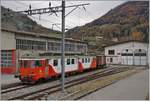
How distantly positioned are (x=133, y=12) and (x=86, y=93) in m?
118

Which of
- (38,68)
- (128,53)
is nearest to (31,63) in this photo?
(38,68)

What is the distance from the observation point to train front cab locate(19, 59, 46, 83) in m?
25.0

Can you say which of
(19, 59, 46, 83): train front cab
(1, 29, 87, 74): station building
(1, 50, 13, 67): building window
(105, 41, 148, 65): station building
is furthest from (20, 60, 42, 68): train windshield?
(105, 41, 148, 65): station building

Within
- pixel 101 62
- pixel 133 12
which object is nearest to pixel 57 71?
pixel 101 62

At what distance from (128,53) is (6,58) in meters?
35.2

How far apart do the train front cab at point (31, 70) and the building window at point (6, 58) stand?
46.5 ft

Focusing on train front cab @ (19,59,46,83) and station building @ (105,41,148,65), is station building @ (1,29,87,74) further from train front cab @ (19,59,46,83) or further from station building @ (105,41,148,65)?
station building @ (105,41,148,65)

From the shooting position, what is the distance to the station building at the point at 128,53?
66000mm

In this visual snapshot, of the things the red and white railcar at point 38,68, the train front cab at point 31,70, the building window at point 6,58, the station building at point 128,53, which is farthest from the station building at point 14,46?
the station building at point 128,53

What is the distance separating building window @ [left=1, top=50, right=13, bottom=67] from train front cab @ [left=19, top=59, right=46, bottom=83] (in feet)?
46.5

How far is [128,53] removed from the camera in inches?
2670

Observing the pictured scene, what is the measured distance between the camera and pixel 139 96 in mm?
17781

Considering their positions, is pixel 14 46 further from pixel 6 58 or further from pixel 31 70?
pixel 31 70

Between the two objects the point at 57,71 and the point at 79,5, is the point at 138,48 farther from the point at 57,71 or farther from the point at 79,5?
the point at 79,5
